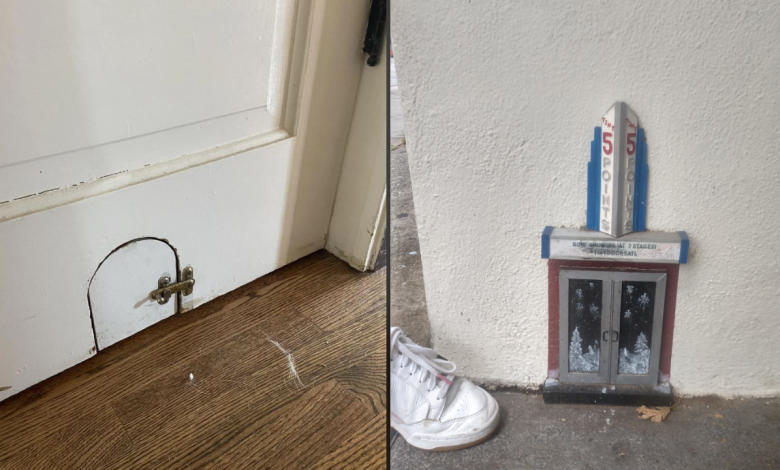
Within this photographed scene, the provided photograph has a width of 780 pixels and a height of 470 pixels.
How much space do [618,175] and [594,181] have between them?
2 centimetres

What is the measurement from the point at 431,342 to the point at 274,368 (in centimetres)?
51

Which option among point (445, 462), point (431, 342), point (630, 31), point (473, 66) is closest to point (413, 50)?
point (473, 66)

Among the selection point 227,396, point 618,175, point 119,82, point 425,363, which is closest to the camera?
point 618,175

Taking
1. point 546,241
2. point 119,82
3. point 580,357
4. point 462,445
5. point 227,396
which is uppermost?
point 119,82

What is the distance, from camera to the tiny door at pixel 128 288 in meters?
0.99

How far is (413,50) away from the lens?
0.51 meters

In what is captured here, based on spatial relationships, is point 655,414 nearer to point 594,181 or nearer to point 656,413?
point 656,413

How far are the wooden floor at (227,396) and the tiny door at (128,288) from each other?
4 centimetres

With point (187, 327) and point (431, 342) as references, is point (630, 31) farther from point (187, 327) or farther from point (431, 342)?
point (187, 327)

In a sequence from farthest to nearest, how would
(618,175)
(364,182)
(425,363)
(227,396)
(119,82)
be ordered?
1. (364,182)
2. (227,396)
3. (119,82)
4. (425,363)
5. (618,175)

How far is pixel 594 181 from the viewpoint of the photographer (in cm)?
52

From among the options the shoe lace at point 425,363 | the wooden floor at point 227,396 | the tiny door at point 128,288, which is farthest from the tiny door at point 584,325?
the tiny door at point 128,288

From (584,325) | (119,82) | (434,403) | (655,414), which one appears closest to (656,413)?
(655,414)

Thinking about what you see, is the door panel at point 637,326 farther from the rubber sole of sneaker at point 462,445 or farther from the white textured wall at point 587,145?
the rubber sole of sneaker at point 462,445
